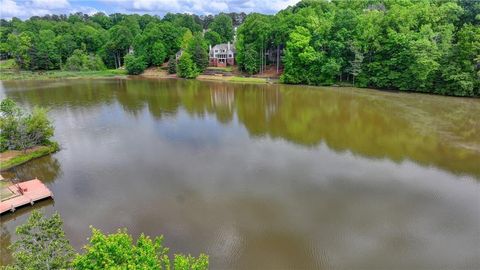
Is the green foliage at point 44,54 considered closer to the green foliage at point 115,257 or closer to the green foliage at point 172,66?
the green foliage at point 172,66

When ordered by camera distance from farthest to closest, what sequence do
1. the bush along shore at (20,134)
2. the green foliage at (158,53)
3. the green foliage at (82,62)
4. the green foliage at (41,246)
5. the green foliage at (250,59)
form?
1. the green foliage at (82,62)
2. the green foliage at (158,53)
3. the green foliage at (250,59)
4. the bush along shore at (20,134)
5. the green foliage at (41,246)

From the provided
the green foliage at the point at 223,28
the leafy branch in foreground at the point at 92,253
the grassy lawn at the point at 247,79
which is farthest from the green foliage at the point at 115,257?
the green foliage at the point at 223,28

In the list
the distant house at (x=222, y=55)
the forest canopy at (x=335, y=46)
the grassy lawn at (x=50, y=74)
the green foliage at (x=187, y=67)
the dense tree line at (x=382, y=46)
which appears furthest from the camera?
the distant house at (x=222, y=55)

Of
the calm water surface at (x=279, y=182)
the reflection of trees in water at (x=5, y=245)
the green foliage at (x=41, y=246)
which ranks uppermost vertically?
the green foliage at (x=41, y=246)

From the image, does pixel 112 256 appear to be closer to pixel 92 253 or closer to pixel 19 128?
pixel 92 253

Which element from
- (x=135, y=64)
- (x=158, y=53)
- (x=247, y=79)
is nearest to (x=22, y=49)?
(x=135, y=64)

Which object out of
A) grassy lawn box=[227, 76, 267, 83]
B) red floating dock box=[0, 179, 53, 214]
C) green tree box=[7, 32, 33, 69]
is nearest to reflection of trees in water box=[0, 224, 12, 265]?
red floating dock box=[0, 179, 53, 214]

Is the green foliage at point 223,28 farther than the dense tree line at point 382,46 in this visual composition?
Yes

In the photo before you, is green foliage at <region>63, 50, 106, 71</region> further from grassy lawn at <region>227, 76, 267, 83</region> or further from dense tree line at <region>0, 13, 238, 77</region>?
grassy lawn at <region>227, 76, 267, 83</region>
